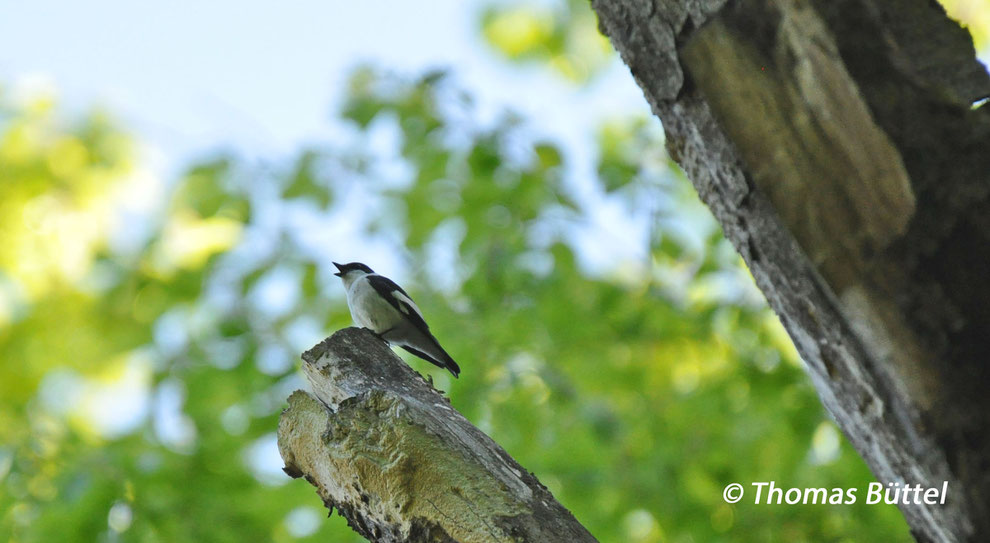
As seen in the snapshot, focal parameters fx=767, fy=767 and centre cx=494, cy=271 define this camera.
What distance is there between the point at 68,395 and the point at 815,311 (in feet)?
28.4

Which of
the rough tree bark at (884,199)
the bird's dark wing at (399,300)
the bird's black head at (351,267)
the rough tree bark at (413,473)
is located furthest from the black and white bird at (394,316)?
the rough tree bark at (884,199)

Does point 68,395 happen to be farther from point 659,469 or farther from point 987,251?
point 987,251

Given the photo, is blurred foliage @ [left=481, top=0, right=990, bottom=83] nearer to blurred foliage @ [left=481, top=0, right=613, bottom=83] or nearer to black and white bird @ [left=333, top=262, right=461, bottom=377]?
blurred foliage @ [left=481, top=0, right=613, bottom=83]

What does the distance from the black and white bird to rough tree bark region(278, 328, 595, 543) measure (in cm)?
261

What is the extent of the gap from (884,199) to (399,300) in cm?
405

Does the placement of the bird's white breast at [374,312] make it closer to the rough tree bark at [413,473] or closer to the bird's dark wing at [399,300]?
the bird's dark wing at [399,300]

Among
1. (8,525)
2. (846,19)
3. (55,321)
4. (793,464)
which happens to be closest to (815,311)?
(846,19)

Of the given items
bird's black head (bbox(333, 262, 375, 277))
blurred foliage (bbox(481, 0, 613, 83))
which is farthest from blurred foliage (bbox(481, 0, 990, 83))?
bird's black head (bbox(333, 262, 375, 277))

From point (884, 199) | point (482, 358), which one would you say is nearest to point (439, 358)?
point (482, 358)

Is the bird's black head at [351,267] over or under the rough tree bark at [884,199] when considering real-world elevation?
over

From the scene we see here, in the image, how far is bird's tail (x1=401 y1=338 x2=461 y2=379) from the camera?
4.79m

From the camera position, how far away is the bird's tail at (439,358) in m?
4.79

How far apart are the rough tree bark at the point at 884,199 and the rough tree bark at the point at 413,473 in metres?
0.86

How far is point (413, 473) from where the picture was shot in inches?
81.3
